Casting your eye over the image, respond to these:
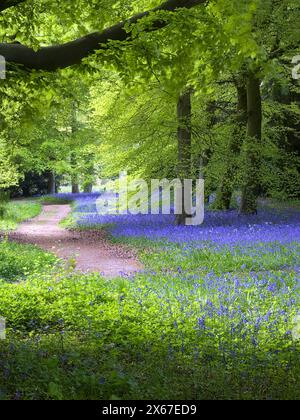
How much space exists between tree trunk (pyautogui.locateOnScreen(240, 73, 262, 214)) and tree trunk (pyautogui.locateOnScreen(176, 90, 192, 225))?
2095 mm

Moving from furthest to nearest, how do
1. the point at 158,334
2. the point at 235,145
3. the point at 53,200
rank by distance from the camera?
1. the point at 53,200
2. the point at 235,145
3. the point at 158,334

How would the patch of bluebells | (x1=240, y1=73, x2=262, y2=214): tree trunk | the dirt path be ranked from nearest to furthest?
the dirt path
the patch of bluebells
(x1=240, y1=73, x2=262, y2=214): tree trunk

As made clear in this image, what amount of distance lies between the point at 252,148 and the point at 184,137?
8.32 feet

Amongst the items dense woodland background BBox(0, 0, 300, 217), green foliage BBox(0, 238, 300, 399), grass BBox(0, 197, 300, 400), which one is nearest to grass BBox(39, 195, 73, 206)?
dense woodland background BBox(0, 0, 300, 217)

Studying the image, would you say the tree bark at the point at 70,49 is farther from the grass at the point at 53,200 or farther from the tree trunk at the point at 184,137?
the grass at the point at 53,200

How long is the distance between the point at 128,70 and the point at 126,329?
11.8 ft

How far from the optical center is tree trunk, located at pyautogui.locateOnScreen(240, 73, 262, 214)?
19.5 m

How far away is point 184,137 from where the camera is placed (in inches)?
755

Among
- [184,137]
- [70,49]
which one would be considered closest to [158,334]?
[70,49]

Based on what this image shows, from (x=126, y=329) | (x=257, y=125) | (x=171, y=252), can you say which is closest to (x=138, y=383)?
(x=126, y=329)

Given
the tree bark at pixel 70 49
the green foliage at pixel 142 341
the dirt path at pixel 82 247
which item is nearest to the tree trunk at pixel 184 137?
the dirt path at pixel 82 247

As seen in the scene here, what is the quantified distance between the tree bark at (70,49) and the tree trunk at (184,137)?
435 inches

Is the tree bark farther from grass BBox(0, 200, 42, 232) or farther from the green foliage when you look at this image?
grass BBox(0, 200, 42, 232)

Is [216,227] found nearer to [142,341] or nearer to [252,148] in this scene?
[252,148]
